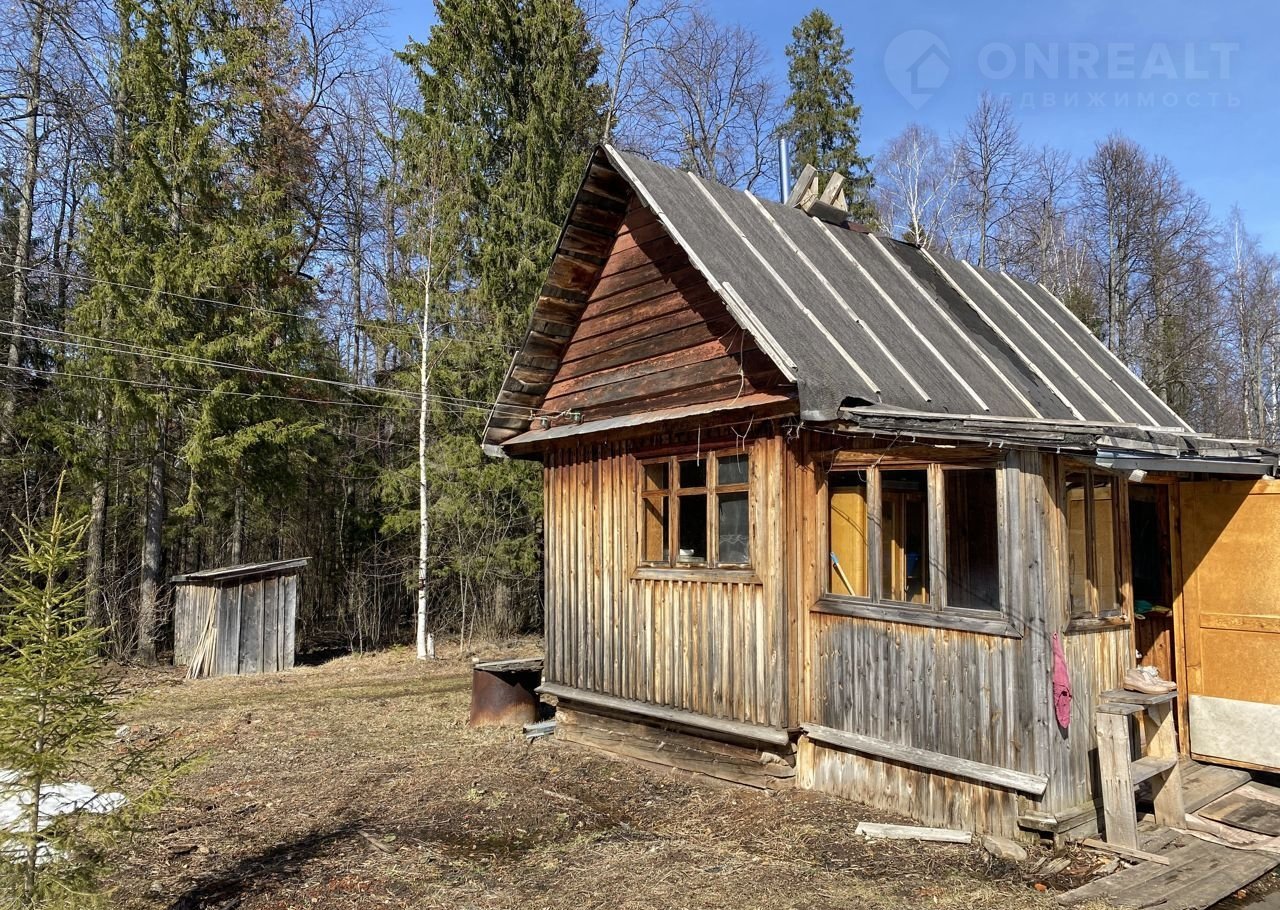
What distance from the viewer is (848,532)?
7.91 meters

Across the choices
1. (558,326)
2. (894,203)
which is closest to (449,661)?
(558,326)

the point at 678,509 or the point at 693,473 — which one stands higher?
the point at 693,473

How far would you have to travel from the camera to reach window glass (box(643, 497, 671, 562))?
9.59m

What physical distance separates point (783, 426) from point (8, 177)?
63.1ft

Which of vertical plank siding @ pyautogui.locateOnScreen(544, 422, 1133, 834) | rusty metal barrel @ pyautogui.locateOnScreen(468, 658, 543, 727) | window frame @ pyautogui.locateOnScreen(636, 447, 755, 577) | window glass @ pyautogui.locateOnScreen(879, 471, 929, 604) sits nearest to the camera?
vertical plank siding @ pyautogui.locateOnScreen(544, 422, 1133, 834)

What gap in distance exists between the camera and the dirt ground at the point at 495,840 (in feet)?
19.0

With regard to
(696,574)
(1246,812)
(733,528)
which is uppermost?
(733,528)

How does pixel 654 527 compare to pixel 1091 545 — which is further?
pixel 654 527

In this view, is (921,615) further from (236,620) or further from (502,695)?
(236,620)

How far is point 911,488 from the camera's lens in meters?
7.55

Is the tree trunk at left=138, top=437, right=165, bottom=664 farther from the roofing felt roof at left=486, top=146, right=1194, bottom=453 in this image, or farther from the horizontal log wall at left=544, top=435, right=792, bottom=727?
the horizontal log wall at left=544, top=435, right=792, bottom=727

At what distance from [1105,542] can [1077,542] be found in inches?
20.1

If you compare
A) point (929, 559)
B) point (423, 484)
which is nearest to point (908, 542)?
point (929, 559)

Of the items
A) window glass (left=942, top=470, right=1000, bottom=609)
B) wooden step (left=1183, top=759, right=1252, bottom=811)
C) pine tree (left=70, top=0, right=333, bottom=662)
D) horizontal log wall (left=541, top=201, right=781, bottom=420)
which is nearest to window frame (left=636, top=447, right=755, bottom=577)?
horizontal log wall (left=541, top=201, right=781, bottom=420)
